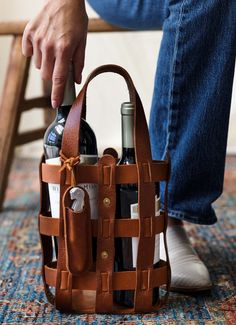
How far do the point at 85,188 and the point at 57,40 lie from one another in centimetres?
22

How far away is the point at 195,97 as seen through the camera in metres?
0.99

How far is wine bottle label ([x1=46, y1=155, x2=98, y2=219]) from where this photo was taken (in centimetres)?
84

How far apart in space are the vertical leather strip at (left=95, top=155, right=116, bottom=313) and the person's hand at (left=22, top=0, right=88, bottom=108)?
0.42ft

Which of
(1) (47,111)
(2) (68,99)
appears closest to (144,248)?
(2) (68,99)

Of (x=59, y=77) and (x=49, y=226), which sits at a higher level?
(x=59, y=77)

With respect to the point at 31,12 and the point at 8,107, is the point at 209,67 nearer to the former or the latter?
the point at 8,107

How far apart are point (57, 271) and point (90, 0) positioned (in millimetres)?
684

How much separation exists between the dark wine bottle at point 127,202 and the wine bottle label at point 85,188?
0.03 meters

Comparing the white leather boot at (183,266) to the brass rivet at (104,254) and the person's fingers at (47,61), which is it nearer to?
the brass rivet at (104,254)

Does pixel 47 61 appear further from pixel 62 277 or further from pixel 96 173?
pixel 62 277

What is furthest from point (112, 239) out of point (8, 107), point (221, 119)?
point (8, 107)

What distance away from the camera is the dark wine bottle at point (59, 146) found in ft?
2.78

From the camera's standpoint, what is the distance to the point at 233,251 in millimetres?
1197

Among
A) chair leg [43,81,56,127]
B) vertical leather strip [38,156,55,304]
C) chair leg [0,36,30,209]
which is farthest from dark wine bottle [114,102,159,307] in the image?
chair leg [43,81,56,127]
